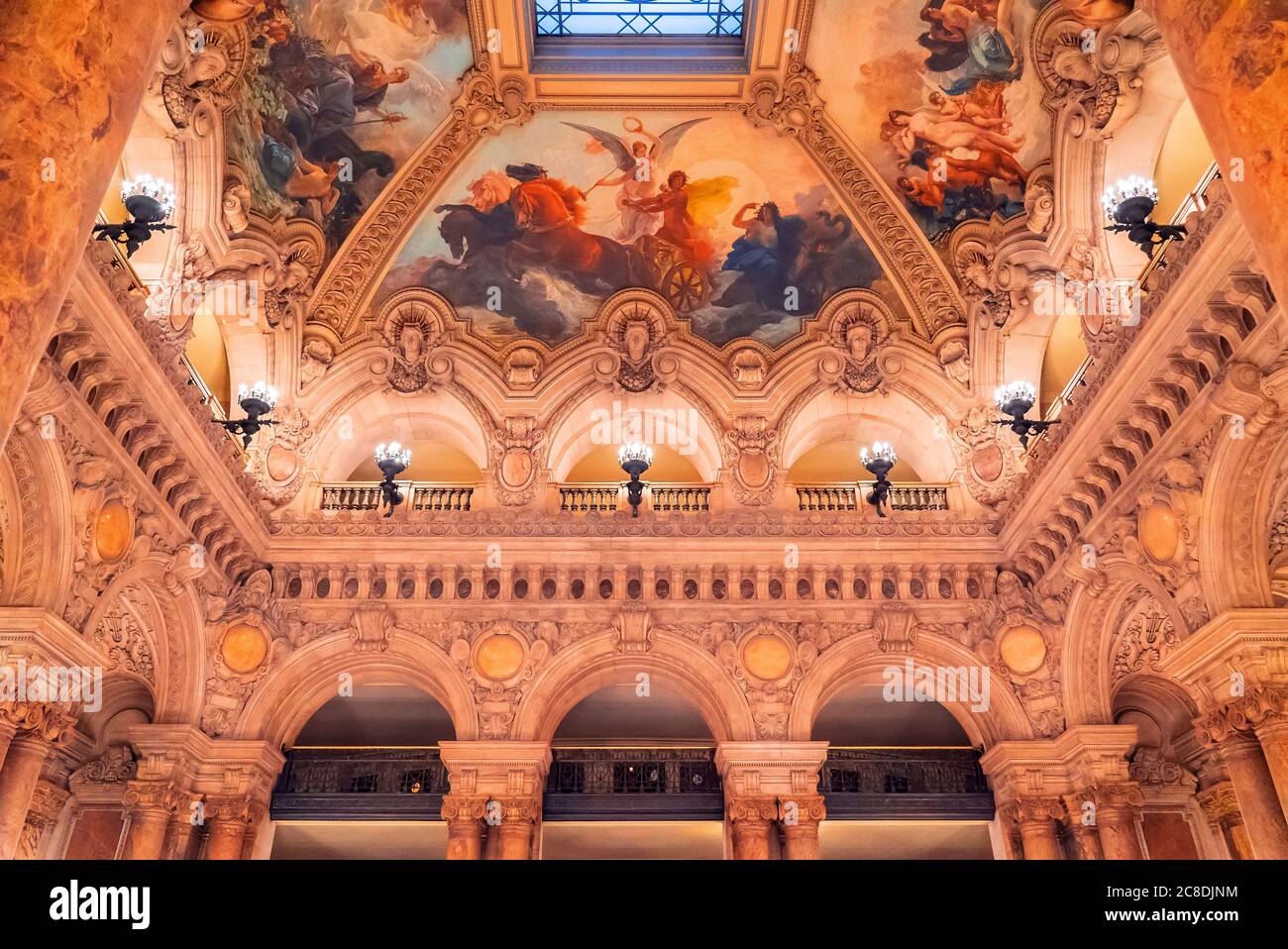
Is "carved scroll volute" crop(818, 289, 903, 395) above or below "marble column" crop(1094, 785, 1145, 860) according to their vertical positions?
above

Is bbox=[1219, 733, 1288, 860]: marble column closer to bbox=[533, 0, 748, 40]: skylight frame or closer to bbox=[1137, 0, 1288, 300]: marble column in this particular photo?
bbox=[1137, 0, 1288, 300]: marble column

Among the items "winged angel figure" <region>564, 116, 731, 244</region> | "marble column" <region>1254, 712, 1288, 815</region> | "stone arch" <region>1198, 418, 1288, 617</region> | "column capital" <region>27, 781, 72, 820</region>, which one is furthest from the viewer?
"winged angel figure" <region>564, 116, 731, 244</region>

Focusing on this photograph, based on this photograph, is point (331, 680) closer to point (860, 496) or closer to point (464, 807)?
point (464, 807)

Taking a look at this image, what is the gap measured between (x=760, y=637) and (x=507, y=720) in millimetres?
3430

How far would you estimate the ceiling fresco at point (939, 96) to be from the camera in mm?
12844

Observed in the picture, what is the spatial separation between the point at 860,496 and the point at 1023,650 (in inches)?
118

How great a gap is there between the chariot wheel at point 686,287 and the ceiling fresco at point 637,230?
0.02m

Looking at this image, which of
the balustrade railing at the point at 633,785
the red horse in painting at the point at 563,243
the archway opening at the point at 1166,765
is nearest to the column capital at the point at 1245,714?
the archway opening at the point at 1166,765

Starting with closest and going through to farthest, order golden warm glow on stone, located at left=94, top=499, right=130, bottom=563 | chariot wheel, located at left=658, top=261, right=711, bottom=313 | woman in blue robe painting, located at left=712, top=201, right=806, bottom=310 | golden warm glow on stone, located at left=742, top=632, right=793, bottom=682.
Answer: golden warm glow on stone, located at left=94, top=499, right=130, bottom=563 → golden warm glow on stone, located at left=742, top=632, right=793, bottom=682 → woman in blue robe painting, located at left=712, top=201, right=806, bottom=310 → chariot wheel, located at left=658, top=261, right=711, bottom=313

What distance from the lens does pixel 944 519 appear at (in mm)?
13375

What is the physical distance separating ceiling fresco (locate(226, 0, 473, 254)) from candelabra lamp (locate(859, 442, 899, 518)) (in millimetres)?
7796

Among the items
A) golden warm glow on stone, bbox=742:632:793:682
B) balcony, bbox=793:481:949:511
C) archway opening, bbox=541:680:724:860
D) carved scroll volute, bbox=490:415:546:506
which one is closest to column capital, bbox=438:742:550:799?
archway opening, bbox=541:680:724:860

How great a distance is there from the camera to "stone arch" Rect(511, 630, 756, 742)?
1259 cm
